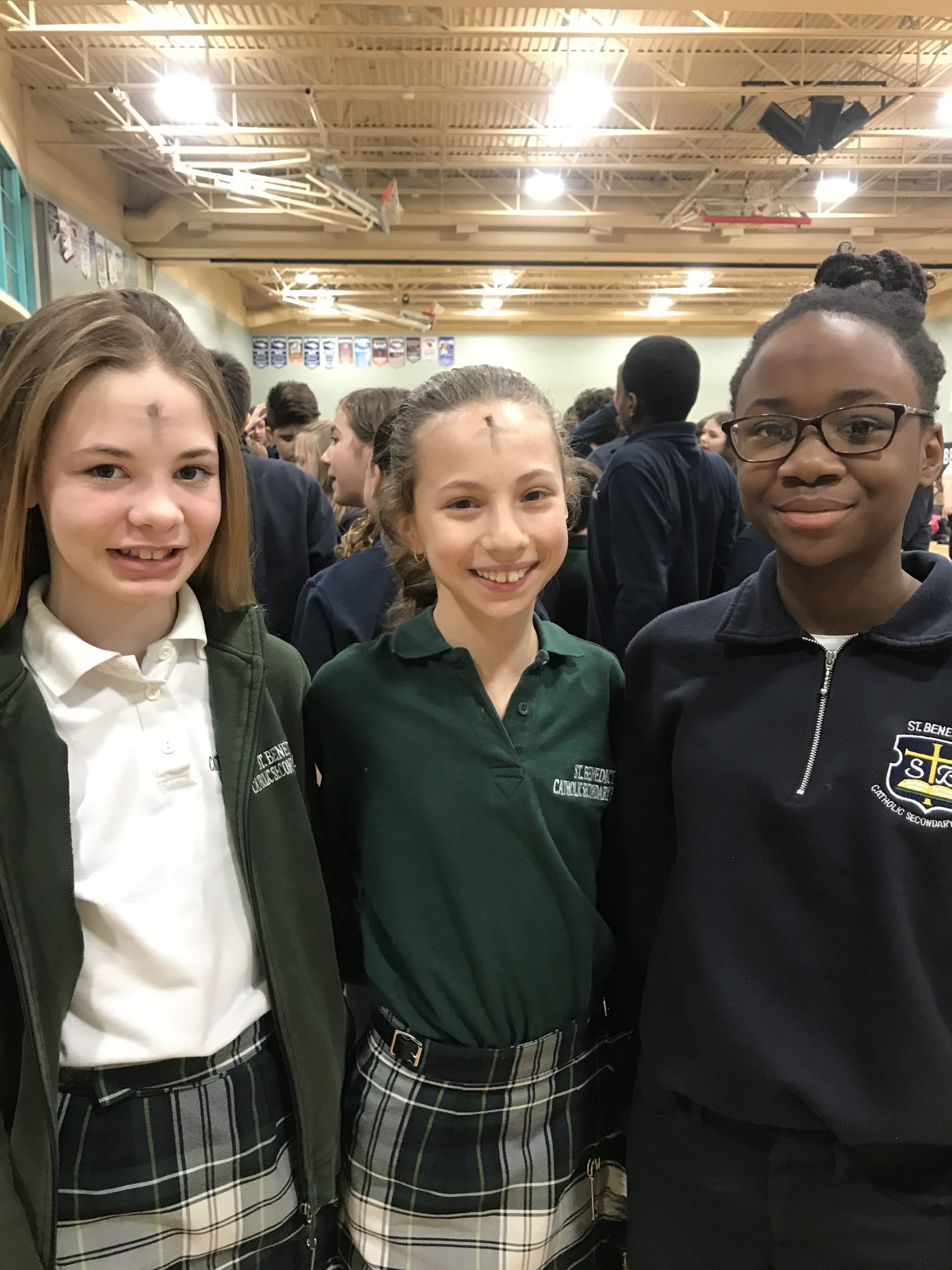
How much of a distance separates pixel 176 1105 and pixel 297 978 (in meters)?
0.20

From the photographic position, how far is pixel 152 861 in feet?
3.43

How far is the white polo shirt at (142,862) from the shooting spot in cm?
102

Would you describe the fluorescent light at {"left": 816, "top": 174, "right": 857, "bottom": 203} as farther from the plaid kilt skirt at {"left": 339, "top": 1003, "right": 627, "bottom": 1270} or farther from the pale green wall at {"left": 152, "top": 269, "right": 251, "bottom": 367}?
the plaid kilt skirt at {"left": 339, "top": 1003, "right": 627, "bottom": 1270}

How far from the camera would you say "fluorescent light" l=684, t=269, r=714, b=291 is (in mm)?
11664

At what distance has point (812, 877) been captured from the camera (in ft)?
3.28

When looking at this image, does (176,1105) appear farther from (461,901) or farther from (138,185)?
(138,185)

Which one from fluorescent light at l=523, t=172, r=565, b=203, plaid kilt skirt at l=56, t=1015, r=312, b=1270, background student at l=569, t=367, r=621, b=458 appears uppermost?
fluorescent light at l=523, t=172, r=565, b=203

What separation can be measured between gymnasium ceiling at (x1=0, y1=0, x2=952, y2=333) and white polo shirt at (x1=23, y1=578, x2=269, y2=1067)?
216 inches

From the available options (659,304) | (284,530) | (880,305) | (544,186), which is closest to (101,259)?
(544,186)

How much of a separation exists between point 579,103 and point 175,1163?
8135mm

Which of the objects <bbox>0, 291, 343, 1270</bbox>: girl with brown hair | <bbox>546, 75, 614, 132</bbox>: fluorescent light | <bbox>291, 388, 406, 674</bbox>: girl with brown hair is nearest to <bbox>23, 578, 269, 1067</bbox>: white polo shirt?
<bbox>0, 291, 343, 1270</bbox>: girl with brown hair

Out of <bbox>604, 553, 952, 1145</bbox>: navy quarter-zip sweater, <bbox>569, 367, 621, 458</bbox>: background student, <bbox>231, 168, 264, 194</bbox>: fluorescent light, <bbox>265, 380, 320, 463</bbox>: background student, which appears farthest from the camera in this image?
<bbox>231, 168, 264, 194</bbox>: fluorescent light

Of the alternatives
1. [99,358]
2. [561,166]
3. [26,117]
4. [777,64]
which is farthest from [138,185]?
[99,358]

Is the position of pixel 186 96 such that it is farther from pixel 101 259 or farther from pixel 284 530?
pixel 284 530
